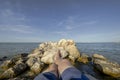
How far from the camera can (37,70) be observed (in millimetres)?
12164

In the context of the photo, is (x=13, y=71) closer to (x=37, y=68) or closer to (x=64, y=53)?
(x=37, y=68)

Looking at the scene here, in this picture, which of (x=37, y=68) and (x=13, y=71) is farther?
(x=37, y=68)

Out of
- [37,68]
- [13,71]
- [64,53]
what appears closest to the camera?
[13,71]

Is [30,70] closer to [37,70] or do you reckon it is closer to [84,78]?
[37,70]

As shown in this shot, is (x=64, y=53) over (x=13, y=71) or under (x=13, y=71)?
over

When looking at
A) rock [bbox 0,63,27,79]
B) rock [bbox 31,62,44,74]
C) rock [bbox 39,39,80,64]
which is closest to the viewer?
rock [bbox 0,63,27,79]

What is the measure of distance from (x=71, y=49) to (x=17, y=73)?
357 inches

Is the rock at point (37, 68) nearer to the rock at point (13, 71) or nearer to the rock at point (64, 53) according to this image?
Result: the rock at point (13, 71)

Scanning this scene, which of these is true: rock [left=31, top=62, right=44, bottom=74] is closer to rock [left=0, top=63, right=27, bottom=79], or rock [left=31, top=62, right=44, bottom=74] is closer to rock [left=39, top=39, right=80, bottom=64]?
rock [left=0, top=63, right=27, bottom=79]

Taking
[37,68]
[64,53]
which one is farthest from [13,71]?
[64,53]

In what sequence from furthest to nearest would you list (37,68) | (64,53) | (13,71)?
(64,53) < (37,68) < (13,71)

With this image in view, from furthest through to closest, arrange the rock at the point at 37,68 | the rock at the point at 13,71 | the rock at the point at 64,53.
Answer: the rock at the point at 64,53, the rock at the point at 37,68, the rock at the point at 13,71

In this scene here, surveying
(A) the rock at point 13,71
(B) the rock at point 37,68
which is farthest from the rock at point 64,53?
(A) the rock at point 13,71

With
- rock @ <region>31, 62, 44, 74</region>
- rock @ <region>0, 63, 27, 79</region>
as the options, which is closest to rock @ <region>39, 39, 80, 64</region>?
rock @ <region>31, 62, 44, 74</region>
